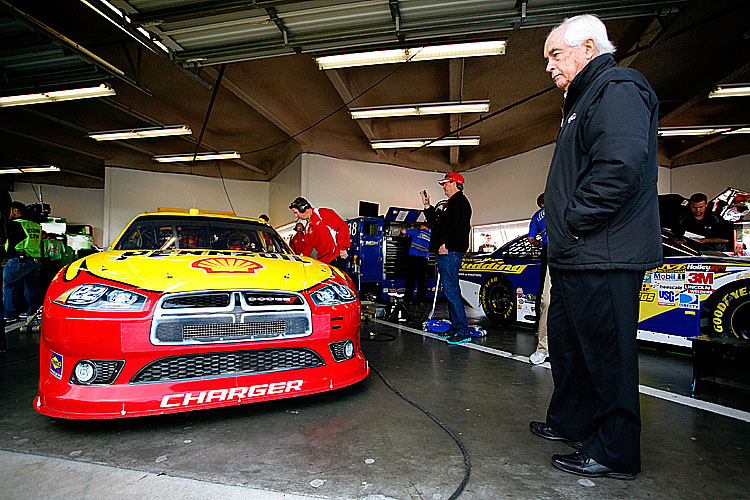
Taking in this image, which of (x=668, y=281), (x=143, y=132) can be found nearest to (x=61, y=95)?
(x=143, y=132)

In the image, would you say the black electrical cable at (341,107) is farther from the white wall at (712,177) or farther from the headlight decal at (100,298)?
the white wall at (712,177)

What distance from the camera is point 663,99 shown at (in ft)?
28.1

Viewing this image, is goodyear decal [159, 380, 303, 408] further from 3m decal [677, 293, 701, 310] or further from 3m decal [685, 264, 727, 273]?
3m decal [685, 264, 727, 273]

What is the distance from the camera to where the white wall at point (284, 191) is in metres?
11.9

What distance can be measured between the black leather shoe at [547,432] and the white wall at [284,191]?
10.4 metres

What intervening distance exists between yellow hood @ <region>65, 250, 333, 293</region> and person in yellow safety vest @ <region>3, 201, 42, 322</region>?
3770 millimetres

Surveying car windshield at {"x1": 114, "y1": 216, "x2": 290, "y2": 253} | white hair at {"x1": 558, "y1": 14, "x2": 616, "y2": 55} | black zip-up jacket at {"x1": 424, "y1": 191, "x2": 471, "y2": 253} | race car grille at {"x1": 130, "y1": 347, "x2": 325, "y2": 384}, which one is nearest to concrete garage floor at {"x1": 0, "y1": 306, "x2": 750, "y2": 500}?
race car grille at {"x1": 130, "y1": 347, "x2": 325, "y2": 384}

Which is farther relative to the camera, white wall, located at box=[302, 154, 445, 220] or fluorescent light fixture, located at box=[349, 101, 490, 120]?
white wall, located at box=[302, 154, 445, 220]

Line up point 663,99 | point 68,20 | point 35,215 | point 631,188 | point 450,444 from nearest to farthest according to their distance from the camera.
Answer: point 631,188 → point 450,444 → point 35,215 → point 68,20 → point 663,99

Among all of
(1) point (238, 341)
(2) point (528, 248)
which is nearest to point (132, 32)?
(1) point (238, 341)

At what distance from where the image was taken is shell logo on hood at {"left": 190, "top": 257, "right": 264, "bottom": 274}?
7.40 ft

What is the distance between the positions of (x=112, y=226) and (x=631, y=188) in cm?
1496

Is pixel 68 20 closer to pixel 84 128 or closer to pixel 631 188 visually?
pixel 84 128

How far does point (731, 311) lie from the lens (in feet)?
11.0
